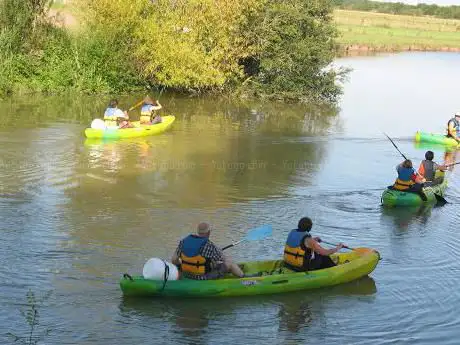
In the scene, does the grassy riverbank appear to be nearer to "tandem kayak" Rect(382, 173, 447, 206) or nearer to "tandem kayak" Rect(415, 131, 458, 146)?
"tandem kayak" Rect(415, 131, 458, 146)

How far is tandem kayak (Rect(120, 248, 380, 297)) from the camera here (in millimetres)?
9539

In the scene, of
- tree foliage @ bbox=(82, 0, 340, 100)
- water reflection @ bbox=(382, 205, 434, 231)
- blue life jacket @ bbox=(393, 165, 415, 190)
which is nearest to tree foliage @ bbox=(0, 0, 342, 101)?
tree foliage @ bbox=(82, 0, 340, 100)

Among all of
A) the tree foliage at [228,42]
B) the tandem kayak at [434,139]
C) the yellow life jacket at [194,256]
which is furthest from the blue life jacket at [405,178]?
the tree foliage at [228,42]

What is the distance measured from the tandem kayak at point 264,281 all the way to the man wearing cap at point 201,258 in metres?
0.12

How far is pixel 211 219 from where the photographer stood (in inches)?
532

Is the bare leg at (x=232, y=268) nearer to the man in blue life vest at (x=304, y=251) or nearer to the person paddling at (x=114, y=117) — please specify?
the man in blue life vest at (x=304, y=251)

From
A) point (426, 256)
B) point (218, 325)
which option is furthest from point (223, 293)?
point (426, 256)

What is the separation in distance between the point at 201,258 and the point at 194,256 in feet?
0.31

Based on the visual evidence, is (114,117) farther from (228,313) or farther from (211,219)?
(228,313)

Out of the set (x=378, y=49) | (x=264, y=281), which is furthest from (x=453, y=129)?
(x=378, y=49)

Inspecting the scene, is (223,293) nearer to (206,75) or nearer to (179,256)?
(179,256)

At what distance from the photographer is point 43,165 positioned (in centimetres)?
1664

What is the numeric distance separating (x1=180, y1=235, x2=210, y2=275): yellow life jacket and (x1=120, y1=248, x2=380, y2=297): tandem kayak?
6.1 inches

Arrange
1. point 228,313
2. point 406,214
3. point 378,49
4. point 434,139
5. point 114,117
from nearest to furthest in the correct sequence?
point 228,313, point 406,214, point 114,117, point 434,139, point 378,49
